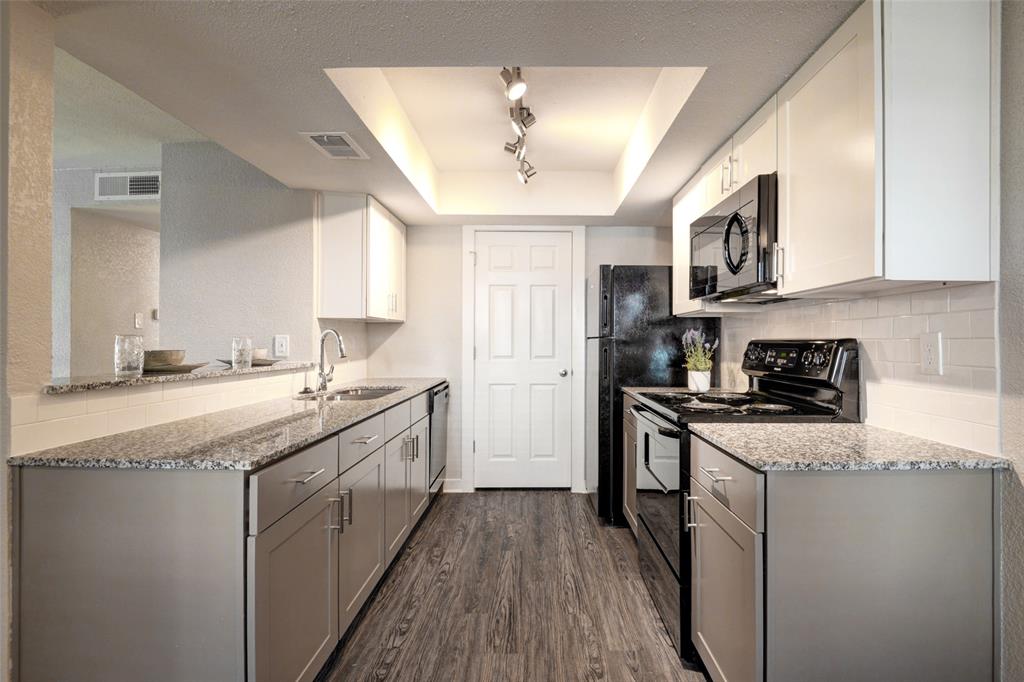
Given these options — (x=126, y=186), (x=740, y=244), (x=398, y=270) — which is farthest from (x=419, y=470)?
(x=126, y=186)

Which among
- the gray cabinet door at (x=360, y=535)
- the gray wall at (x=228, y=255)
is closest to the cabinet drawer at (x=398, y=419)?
the gray cabinet door at (x=360, y=535)

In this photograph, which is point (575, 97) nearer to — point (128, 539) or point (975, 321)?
point (975, 321)

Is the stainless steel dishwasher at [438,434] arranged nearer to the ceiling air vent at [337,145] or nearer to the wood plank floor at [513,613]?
the wood plank floor at [513,613]

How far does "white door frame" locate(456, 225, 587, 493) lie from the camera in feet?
13.3

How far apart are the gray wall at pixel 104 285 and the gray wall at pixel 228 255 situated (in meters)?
1.00

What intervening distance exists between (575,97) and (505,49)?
46.0 inches

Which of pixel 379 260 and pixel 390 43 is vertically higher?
pixel 390 43

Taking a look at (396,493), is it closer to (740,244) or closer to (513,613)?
(513,613)

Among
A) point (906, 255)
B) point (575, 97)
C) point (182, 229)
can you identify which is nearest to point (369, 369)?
point (182, 229)

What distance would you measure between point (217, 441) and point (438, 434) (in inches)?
86.2

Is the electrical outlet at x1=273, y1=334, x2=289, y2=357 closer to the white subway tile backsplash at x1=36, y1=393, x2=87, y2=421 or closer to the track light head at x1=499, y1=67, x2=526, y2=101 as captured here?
the white subway tile backsplash at x1=36, y1=393, x2=87, y2=421

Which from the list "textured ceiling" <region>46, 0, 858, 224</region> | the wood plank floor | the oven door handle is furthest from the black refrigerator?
"textured ceiling" <region>46, 0, 858, 224</region>

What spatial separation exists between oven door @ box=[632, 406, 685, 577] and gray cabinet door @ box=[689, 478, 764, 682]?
0.10 m

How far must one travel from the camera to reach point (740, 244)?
206 cm
